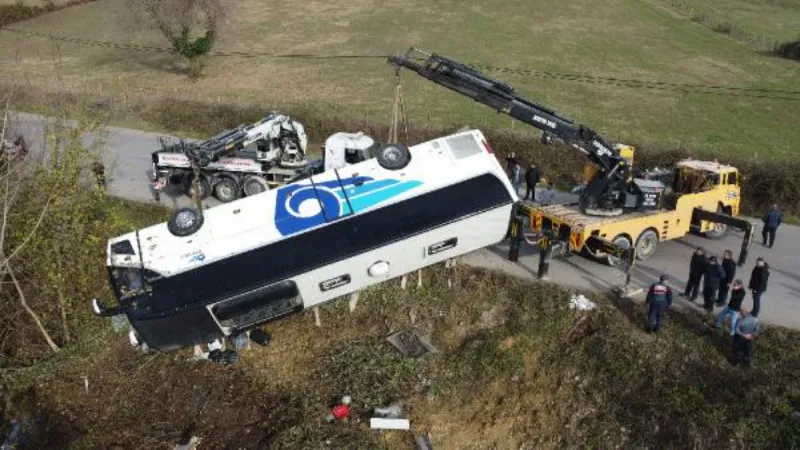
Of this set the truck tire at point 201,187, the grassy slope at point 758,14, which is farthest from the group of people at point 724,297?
the grassy slope at point 758,14

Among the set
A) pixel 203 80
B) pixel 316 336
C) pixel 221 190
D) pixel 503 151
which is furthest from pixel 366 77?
pixel 316 336

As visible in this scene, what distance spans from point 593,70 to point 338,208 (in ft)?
98.9

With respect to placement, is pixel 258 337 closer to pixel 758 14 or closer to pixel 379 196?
pixel 379 196

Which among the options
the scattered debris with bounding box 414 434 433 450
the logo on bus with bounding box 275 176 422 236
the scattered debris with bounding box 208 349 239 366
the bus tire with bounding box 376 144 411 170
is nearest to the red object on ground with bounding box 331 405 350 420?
the scattered debris with bounding box 414 434 433 450

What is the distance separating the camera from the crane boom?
15.1 metres

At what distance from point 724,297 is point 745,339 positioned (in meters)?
2.13

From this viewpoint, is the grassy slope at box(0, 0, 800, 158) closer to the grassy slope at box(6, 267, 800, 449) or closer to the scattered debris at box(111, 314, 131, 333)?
the grassy slope at box(6, 267, 800, 449)

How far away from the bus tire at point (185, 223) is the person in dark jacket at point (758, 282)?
38.1ft

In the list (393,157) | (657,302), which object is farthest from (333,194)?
(657,302)

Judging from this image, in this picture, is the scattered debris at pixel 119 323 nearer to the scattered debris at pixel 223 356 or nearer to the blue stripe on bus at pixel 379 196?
the scattered debris at pixel 223 356

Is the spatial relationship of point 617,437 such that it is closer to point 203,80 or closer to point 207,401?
point 207,401

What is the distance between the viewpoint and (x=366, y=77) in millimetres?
37594

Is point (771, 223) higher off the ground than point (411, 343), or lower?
higher

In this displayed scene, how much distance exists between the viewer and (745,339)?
12383 millimetres
